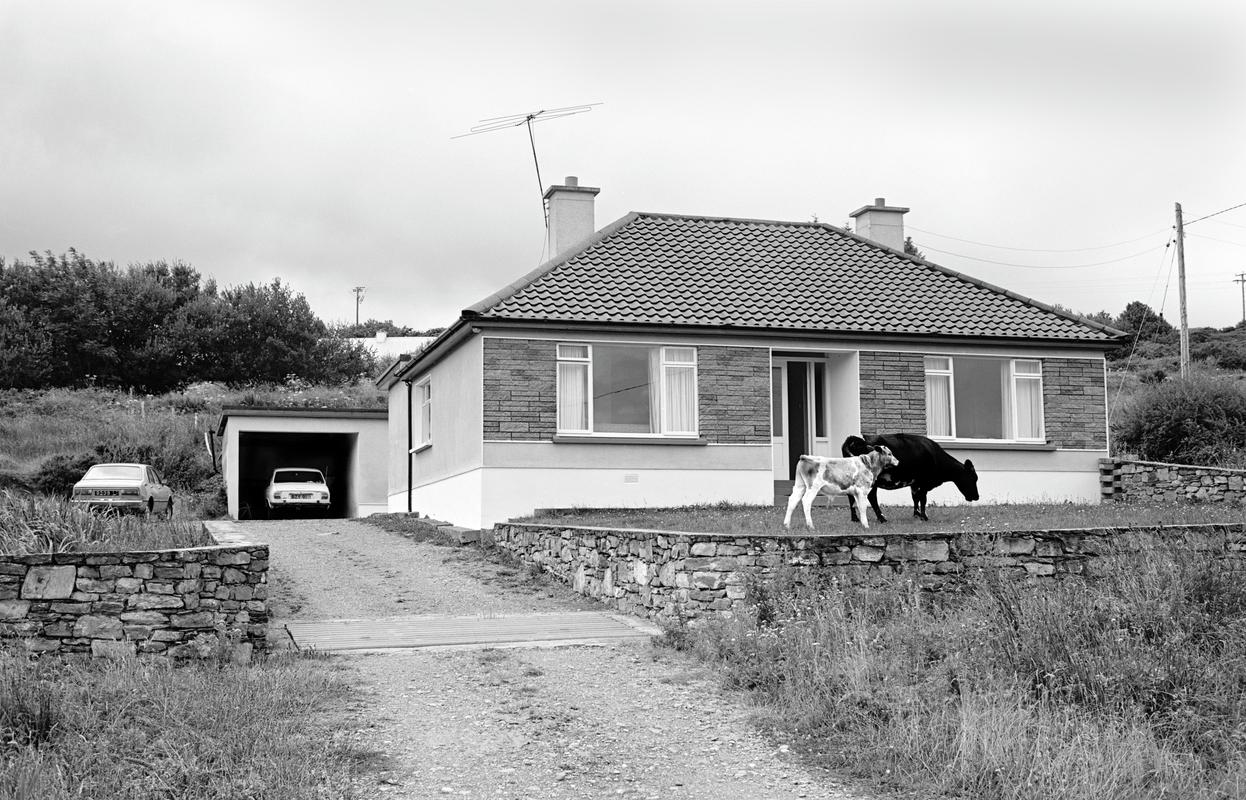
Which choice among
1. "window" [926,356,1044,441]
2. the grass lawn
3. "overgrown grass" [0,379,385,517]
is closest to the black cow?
the grass lawn

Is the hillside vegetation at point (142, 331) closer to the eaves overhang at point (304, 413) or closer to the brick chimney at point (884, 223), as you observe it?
the eaves overhang at point (304, 413)

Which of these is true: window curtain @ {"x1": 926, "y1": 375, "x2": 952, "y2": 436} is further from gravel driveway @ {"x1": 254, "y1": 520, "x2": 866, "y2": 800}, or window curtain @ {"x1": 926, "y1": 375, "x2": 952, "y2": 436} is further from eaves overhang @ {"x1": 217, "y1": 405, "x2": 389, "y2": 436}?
eaves overhang @ {"x1": 217, "y1": 405, "x2": 389, "y2": 436}

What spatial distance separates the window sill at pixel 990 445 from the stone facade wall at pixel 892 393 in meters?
0.51

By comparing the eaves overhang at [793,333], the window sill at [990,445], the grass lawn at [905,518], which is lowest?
the grass lawn at [905,518]

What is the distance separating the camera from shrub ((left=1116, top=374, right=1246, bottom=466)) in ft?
83.9

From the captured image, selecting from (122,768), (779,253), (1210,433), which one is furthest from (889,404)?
(122,768)

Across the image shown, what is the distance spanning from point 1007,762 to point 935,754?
17.4 inches

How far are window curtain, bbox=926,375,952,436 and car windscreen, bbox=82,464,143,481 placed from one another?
16.8 meters

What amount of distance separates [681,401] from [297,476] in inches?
663

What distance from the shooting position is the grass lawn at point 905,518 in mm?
13867

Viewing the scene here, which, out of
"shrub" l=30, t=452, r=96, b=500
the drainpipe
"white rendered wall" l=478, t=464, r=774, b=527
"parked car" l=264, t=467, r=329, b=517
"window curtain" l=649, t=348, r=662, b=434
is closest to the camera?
"white rendered wall" l=478, t=464, r=774, b=527

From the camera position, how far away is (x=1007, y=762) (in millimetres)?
7129

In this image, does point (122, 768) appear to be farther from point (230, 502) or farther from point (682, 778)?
point (230, 502)

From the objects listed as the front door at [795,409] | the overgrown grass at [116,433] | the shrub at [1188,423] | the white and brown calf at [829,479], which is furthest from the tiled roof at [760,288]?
the overgrown grass at [116,433]
